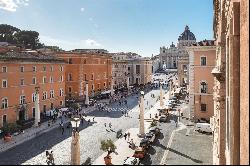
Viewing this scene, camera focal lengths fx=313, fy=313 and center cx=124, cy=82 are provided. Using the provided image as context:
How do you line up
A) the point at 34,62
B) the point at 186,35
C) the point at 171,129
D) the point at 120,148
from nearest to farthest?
the point at 120,148 → the point at 171,129 → the point at 34,62 → the point at 186,35

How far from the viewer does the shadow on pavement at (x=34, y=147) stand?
2561 cm

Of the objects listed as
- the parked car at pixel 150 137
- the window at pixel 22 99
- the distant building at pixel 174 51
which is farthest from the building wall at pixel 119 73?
the distant building at pixel 174 51

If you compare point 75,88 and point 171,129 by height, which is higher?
point 75,88

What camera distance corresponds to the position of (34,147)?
29.3 meters

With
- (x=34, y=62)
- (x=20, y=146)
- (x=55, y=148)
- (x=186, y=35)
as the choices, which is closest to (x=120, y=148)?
(x=55, y=148)

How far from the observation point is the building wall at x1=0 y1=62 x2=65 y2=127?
38.8 meters

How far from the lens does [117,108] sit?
55219mm

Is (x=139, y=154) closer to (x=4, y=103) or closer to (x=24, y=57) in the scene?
(x=4, y=103)

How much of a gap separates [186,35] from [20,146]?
547 ft

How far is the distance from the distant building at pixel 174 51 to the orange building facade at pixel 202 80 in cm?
14399

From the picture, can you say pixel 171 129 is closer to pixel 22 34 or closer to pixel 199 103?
pixel 199 103

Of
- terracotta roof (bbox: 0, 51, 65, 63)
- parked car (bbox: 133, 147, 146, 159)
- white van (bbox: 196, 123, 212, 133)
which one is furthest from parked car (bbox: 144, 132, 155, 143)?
terracotta roof (bbox: 0, 51, 65, 63)

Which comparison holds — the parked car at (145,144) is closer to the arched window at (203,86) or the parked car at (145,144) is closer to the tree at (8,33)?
the arched window at (203,86)

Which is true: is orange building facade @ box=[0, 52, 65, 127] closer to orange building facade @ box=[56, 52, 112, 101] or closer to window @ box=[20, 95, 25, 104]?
window @ box=[20, 95, 25, 104]
